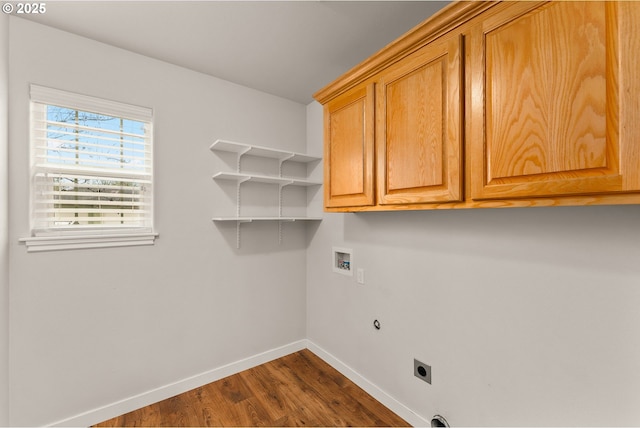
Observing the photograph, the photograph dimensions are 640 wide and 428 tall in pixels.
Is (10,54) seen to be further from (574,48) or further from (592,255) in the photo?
(592,255)

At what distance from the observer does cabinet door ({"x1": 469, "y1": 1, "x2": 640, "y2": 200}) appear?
2.72ft

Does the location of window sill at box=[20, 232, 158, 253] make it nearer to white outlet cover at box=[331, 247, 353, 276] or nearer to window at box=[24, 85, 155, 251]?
window at box=[24, 85, 155, 251]

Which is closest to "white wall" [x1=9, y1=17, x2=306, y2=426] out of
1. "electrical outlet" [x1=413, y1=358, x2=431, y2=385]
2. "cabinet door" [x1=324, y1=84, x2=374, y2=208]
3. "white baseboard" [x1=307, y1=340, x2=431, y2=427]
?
"white baseboard" [x1=307, y1=340, x2=431, y2=427]

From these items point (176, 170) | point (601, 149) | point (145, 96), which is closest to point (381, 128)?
point (601, 149)

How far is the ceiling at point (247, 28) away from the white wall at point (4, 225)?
1.08ft

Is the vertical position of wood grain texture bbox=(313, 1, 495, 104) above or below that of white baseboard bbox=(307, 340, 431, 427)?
above

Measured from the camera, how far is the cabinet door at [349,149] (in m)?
1.70

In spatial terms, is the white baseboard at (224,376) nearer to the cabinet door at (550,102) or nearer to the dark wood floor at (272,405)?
the dark wood floor at (272,405)

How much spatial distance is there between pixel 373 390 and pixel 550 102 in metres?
2.09

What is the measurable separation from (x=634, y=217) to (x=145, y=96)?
2.73 m

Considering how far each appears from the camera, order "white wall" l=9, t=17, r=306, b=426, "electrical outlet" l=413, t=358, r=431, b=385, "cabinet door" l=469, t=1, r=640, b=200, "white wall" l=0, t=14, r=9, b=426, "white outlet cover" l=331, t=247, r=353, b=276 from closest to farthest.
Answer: "cabinet door" l=469, t=1, r=640, b=200, "white wall" l=0, t=14, r=9, b=426, "white wall" l=9, t=17, r=306, b=426, "electrical outlet" l=413, t=358, r=431, b=385, "white outlet cover" l=331, t=247, r=353, b=276

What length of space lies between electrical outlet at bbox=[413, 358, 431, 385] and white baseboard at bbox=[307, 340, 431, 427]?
252 millimetres

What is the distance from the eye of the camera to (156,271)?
2.02 metres

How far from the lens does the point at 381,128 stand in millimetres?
1609
